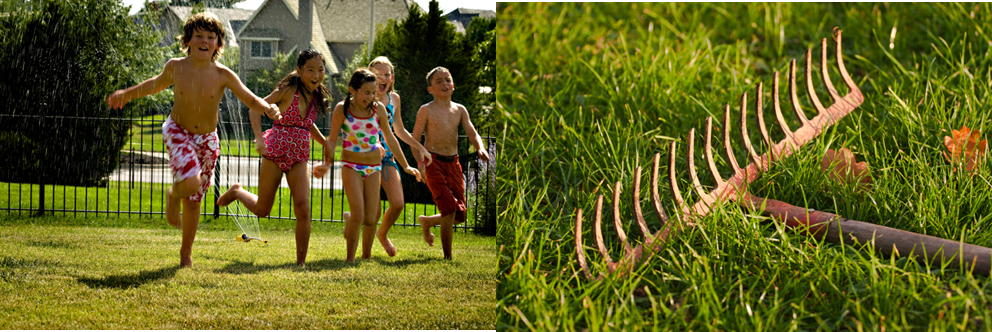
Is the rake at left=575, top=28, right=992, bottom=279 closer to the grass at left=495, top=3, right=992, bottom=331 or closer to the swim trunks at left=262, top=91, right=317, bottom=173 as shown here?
the grass at left=495, top=3, right=992, bottom=331

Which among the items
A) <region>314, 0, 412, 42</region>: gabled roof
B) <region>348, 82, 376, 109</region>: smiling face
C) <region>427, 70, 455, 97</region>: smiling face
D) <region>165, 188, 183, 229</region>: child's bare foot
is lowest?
<region>165, 188, 183, 229</region>: child's bare foot

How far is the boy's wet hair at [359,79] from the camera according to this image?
96.0 inches

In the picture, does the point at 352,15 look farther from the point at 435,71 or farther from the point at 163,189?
the point at 163,189

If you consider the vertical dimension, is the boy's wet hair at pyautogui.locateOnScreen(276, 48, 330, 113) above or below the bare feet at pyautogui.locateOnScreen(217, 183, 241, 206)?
above

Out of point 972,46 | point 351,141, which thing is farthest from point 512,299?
point 972,46

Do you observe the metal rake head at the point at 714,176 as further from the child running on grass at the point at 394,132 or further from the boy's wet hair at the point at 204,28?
the boy's wet hair at the point at 204,28

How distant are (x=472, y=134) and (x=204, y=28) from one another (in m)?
1.01

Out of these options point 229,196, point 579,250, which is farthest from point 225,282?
point 579,250

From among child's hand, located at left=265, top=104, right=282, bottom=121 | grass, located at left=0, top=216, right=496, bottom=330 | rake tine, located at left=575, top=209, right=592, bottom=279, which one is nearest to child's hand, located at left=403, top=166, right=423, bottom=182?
grass, located at left=0, top=216, right=496, bottom=330

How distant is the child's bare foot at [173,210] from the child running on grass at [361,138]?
56 cm

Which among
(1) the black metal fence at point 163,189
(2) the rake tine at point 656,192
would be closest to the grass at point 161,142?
(1) the black metal fence at point 163,189

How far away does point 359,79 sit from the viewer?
2.46 m

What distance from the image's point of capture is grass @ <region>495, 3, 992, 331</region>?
207 centimetres

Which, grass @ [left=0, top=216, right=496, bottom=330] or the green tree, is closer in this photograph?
grass @ [left=0, top=216, right=496, bottom=330]
